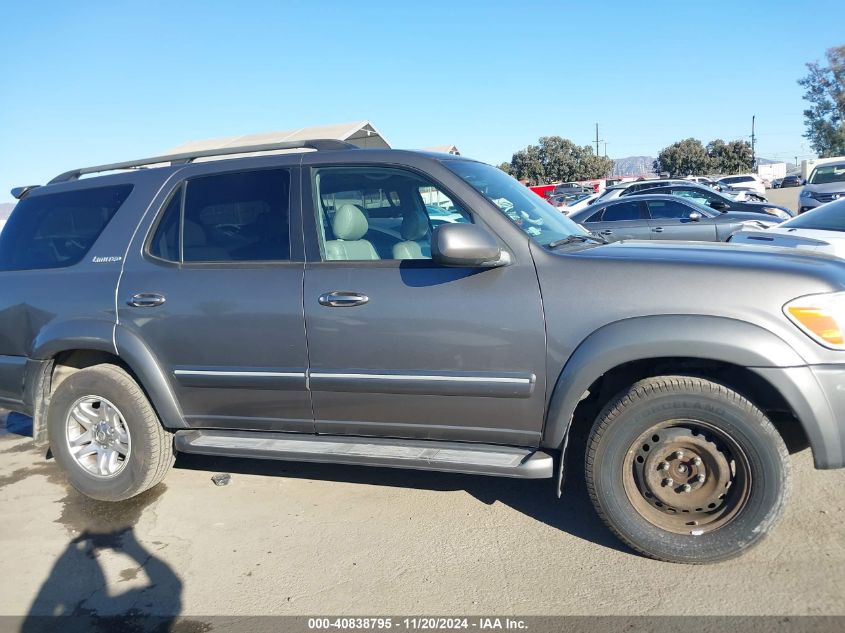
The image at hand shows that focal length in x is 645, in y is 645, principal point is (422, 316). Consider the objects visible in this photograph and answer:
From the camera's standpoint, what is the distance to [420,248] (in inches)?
132

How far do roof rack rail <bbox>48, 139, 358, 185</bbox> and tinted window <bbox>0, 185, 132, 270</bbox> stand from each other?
0.26m

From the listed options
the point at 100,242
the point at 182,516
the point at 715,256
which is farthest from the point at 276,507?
the point at 715,256

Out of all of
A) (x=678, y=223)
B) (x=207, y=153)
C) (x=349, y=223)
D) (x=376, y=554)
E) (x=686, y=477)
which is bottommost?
(x=376, y=554)

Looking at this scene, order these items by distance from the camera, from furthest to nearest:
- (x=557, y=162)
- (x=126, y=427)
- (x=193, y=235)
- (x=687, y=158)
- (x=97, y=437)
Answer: (x=687, y=158) → (x=557, y=162) → (x=97, y=437) → (x=126, y=427) → (x=193, y=235)

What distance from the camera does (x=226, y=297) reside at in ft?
11.3

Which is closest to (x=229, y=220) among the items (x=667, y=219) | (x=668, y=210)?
(x=667, y=219)

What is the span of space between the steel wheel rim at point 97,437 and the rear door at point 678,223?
9388 mm

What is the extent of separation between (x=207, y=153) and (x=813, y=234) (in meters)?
5.46

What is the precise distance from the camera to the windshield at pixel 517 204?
10.8 feet

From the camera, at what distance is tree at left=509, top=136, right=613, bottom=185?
2192 inches

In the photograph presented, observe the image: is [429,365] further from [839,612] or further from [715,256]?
[839,612]

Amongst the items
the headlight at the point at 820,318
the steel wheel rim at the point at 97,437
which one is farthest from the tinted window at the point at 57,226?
the headlight at the point at 820,318

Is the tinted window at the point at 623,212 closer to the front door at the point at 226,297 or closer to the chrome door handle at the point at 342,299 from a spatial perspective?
the front door at the point at 226,297

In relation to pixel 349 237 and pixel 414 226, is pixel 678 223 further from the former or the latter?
pixel 349 237
